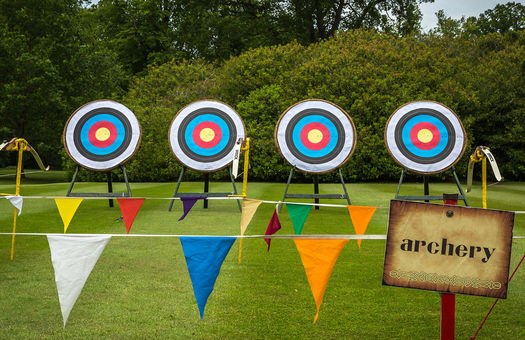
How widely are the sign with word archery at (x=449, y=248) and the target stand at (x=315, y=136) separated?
6275mm

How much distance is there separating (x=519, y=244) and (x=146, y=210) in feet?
18.9

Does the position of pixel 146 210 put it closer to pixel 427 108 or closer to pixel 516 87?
pixel 427 108

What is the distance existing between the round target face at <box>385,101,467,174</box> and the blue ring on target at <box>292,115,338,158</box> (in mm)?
930

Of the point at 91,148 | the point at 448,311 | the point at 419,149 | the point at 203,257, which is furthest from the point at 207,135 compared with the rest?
the point at 448,311

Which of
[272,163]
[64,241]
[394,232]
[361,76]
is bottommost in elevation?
[272,163]

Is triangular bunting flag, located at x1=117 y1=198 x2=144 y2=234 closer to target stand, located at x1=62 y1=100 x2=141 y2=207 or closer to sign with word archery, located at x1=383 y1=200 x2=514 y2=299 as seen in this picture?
sign with word archery, located at x1=383 y1=200 x2=514 y2=299

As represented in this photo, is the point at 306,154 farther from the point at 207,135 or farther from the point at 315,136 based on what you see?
the point at 207,135

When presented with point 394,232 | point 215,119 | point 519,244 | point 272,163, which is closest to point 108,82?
point 272,163

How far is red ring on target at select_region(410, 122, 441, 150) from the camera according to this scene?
28.3ft

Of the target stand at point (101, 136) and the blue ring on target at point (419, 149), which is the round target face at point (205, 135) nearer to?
the target stand at point (101, 136)

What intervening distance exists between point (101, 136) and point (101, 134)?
4 cm

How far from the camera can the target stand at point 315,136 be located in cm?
863

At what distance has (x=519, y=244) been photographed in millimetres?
5770

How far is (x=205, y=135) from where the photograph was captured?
912 centimetres
